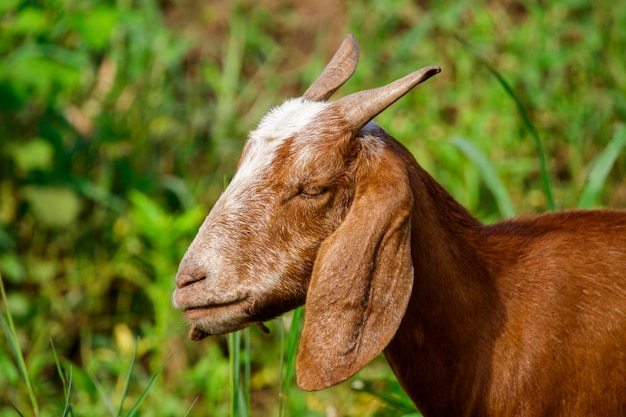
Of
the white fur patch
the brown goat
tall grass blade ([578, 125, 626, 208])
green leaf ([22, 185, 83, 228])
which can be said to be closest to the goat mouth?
the brown goat

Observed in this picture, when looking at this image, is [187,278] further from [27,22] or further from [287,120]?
[27,22]

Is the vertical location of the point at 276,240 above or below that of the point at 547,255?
→ above

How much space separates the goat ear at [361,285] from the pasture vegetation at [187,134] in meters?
1.46

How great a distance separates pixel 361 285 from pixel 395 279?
0.08 metres

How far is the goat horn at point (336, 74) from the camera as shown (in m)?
2.78

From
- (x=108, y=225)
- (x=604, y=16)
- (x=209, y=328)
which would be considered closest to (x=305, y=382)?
(x=209, y=328)

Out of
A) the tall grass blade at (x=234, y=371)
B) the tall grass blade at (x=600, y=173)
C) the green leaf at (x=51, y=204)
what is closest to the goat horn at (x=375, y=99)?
the tall grass blade at (x=234, y=371)

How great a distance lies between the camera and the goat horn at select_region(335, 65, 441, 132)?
2402mm

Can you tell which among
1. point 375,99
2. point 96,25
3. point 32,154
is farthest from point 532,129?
point 32,154

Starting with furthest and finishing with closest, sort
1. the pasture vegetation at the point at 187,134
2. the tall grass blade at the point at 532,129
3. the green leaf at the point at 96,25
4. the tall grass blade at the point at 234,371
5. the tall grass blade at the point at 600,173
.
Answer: the green leaf at the point at 96,25 → the pasture vegetation at the point at 187,134 → the tall grass blade at the point at 600,173 → the tall grass blade at the point at 532,129 → the tall grass blade at the point at 234,371

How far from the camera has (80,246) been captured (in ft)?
16.7

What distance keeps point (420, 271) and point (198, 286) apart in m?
0.56

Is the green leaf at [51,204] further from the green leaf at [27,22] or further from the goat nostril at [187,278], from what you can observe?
the goat nostril at [187,278]

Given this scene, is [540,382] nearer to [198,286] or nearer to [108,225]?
[198,286]
